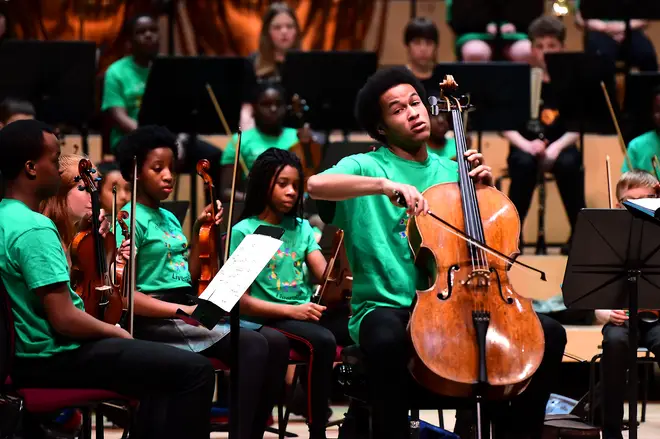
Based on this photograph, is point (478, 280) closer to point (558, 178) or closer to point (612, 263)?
point (612, 263)

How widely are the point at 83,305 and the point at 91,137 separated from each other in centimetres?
400

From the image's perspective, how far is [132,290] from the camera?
10.9ft

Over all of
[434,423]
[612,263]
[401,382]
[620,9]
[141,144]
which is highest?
[620,9]

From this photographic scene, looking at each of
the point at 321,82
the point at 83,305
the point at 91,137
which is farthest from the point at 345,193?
the point at 91,137

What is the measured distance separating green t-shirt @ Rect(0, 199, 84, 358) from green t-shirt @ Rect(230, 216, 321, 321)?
122 cm

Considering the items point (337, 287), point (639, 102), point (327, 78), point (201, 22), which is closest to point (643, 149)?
point (639, 102)

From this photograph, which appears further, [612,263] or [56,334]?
[612,263]

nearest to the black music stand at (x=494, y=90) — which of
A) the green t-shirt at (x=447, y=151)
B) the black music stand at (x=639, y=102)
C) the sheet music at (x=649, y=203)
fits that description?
the green t-shirt at (x=447, y=151)

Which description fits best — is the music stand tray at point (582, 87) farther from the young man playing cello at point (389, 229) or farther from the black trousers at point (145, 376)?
the black trousers at point (145, 376)

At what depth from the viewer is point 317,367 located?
3959 millimetres

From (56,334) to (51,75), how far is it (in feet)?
9.68

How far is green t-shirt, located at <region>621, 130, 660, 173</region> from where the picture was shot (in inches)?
224

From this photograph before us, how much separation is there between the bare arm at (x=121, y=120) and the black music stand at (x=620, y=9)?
8.70ft

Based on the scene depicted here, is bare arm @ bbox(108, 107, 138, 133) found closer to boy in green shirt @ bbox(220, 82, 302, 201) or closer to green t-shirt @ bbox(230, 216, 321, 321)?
boy in green shirt @ bbox(220, 82, 302, 201)
